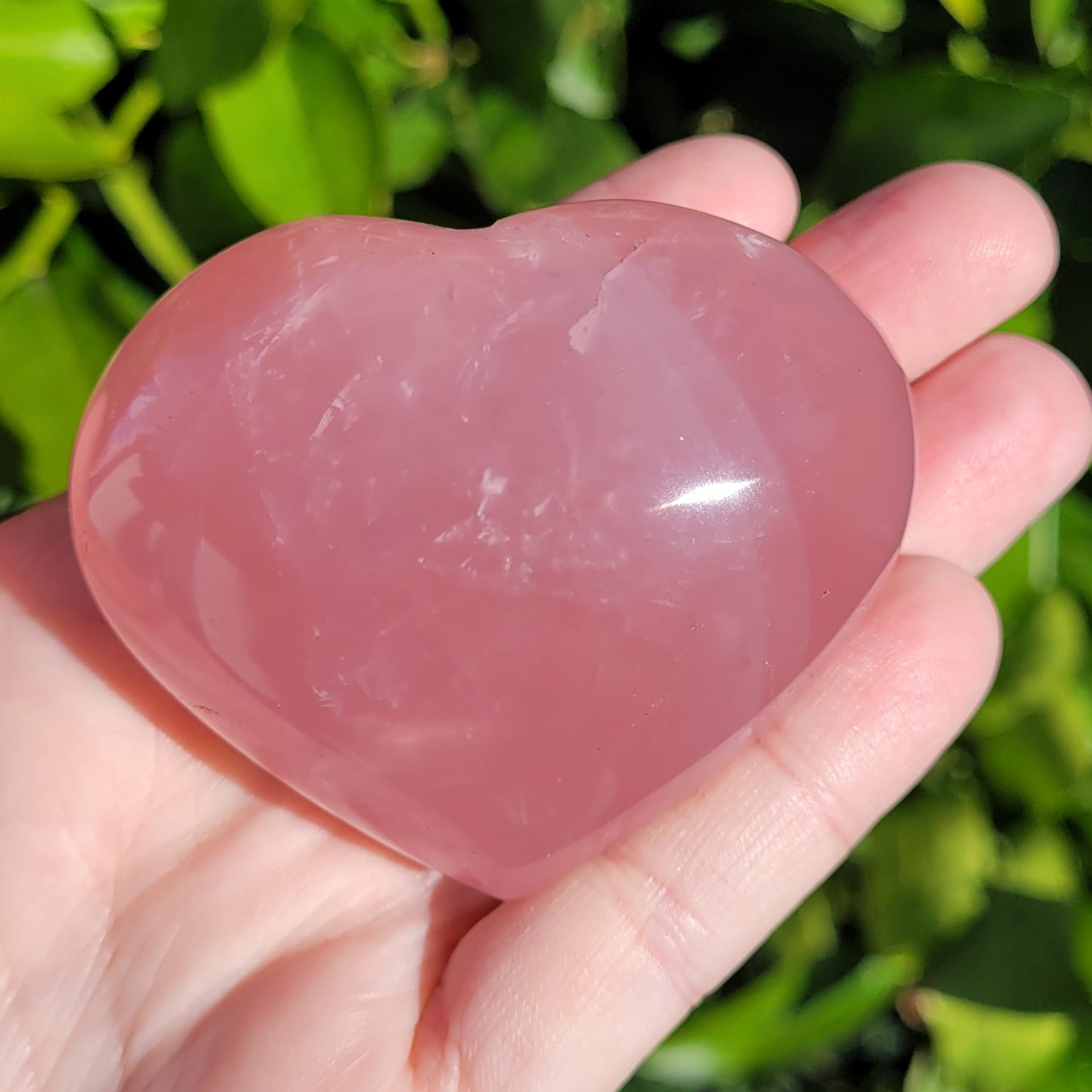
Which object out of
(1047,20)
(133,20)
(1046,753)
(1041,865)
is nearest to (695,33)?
(1047,20)

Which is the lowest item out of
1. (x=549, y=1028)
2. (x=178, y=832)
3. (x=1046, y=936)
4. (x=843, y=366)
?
(x=1046, y=936)

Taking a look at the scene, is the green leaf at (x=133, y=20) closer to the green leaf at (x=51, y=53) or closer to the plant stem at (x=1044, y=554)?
the green leaf at (x=51, y=53)

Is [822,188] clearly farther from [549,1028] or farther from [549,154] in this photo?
[549,1028]

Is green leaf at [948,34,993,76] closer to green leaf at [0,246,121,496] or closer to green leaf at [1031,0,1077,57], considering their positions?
green leaf at [1031,0,1077,57]

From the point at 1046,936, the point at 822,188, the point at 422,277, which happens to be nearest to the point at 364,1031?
the point at 422,277

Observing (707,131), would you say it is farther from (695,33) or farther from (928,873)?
(928,873)

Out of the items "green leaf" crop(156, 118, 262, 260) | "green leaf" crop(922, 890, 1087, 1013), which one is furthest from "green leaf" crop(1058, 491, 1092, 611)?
"green leaf" crop(156, 118, 262, 260)

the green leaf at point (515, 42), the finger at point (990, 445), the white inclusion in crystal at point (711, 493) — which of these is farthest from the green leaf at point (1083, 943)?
the green leaf at point (515, 42)
